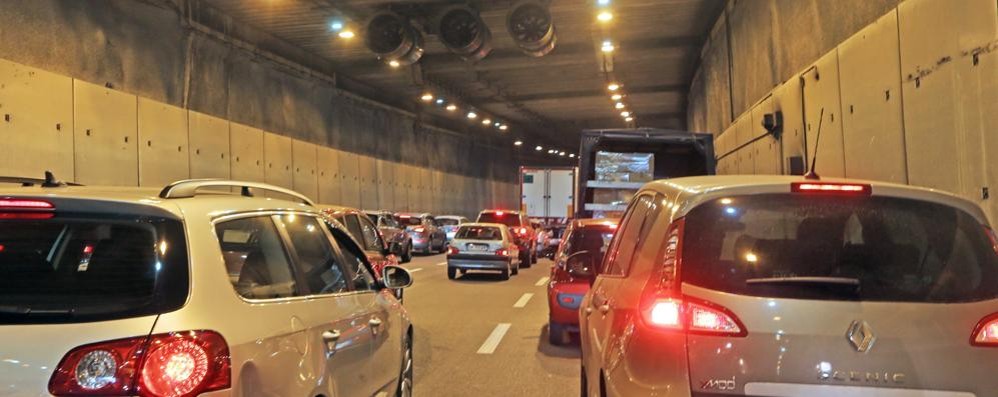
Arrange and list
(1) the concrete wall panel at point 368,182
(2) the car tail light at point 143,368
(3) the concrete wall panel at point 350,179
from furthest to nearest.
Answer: (1) the concrete wall panel at point 368,182
(3) the concrete wall panel at point 350,179
(2) the car tail light at point 143,368

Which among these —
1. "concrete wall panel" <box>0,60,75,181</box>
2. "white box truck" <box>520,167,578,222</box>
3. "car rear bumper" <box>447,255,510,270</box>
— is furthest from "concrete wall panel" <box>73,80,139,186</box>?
"white box truck" <box>520,167,578,222</box>

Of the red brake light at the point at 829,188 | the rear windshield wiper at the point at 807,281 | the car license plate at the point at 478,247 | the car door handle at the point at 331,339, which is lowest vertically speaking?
the car license plate at the point at 478,247

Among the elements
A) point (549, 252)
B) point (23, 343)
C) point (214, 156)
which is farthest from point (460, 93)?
point (23, 343)

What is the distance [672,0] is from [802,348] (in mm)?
16971

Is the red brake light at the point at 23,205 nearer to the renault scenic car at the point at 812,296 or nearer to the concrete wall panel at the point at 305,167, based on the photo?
the renault scenic car at the point at 812,296

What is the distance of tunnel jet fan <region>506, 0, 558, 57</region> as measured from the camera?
17.5m

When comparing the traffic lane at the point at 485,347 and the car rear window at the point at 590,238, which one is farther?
the car rear window at the point at 590,238

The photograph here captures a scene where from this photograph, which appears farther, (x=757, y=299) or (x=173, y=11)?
(x=173, y=11)

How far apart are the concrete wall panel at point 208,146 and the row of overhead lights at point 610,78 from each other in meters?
10.4

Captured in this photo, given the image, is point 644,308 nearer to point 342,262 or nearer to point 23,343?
point 342,262

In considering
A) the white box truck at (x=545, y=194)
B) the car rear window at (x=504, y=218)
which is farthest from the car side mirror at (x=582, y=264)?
the white box truck at (x=545, y=194)

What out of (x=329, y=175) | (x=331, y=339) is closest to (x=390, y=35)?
(x=329, y=175)

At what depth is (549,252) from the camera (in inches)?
448

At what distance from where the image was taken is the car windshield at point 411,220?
28.3 meters
